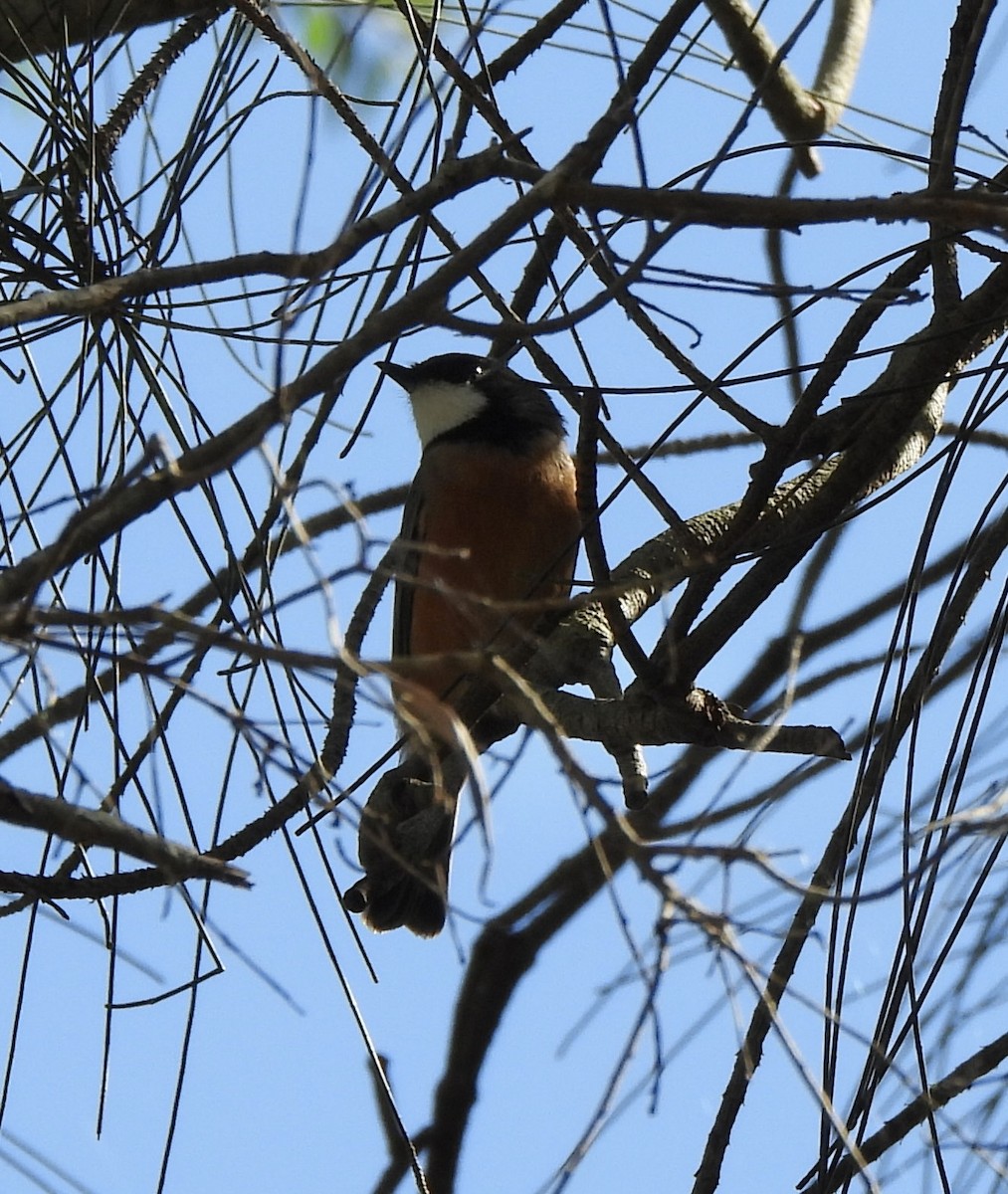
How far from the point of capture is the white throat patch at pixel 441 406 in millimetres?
5781

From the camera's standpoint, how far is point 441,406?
607 cm

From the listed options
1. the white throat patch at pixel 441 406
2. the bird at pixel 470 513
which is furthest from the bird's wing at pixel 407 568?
the white throat patch at pixel 441 406

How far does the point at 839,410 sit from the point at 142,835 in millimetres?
1854

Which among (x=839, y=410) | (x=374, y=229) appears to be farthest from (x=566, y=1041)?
(x=839, y=410)

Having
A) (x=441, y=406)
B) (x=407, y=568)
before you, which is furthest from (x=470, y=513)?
(x=441, y=406)

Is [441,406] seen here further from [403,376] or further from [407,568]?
[407,568]

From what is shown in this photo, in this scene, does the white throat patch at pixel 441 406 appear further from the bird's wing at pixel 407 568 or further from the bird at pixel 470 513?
the bird's wing at pixel 407 568

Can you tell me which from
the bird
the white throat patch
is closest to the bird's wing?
the bird

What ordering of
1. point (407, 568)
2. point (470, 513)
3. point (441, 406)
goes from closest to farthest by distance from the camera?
point (407, 568) → point (470, 513) → point (441, 406)

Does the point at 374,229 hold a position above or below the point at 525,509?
below

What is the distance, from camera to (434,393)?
20.2 feet

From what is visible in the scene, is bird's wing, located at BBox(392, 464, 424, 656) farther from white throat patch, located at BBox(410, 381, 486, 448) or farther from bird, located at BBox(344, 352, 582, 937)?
white throat patch, located at BBox(410, 381, 486, 448)

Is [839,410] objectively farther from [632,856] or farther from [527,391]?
Answer: [527,391]

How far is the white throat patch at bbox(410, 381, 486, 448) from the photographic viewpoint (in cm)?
578
